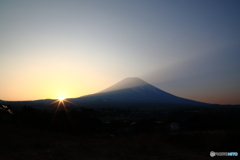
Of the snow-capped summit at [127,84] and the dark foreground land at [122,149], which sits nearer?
the dark foreground land at [122,149]

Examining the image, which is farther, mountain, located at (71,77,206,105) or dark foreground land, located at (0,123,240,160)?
mountain, located at (71,77,206,105)

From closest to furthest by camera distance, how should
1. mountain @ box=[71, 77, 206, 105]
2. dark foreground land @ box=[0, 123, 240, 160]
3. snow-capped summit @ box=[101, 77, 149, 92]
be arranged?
dark foreground land @ box=[0, 123, 240, 160] → mountain @ box=[71, 77, 206, 105] → snow-capped summit @ box=[101, 77, 149, 92]

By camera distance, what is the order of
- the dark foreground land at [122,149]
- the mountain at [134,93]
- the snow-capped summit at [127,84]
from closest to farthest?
the dark foreground land at [122,149] → the mountain at [134,93] → the snow-capped summit at [127,84]

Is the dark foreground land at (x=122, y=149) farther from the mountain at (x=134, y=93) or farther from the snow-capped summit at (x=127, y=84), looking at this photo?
the snow-capped summit at (x=127, y=84)

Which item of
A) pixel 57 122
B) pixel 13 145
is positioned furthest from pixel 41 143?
pixel 57 122

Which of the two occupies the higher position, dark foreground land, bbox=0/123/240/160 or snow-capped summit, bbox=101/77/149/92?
snow-capped summit, bbox=101/77/149/92

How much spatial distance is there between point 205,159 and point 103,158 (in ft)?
11.3

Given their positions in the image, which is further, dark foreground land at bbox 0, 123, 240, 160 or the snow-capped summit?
the snow-capped summit

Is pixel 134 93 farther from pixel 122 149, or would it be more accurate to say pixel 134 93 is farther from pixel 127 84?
pixel 122 149

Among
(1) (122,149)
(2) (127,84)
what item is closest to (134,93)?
(2) (127,84)

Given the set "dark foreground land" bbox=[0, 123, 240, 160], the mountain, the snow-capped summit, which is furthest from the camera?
the snow-capped summit

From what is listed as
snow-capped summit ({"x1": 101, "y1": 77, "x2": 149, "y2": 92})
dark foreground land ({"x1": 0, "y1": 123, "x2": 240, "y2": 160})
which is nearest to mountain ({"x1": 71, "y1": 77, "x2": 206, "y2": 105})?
snow-capped summit ({"x1": 101, "y1": 77, "x2": 149, "y2": 92})

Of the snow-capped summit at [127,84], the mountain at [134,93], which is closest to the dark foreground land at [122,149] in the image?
the mountain at [134,93]

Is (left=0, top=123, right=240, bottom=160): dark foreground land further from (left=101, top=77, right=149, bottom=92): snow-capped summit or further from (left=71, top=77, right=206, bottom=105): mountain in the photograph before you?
(left=101, top=77, right=149, bottom=92): snow-capped summit
